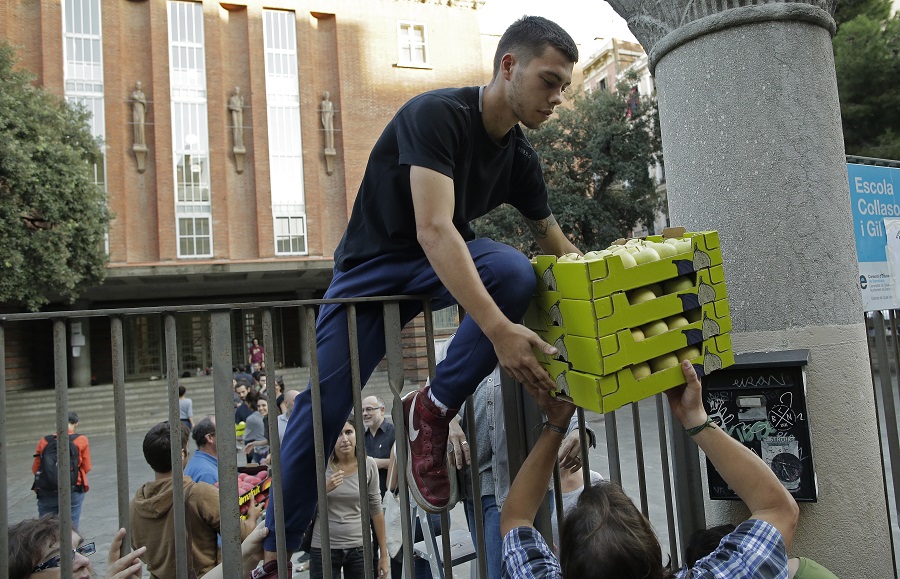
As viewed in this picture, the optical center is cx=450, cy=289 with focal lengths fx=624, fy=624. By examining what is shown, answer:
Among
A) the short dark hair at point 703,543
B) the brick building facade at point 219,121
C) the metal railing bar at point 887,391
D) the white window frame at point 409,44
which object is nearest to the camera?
the short dark hair at point 703,543

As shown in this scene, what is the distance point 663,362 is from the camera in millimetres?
1804

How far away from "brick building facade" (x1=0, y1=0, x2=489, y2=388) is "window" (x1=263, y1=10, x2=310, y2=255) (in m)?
0.05

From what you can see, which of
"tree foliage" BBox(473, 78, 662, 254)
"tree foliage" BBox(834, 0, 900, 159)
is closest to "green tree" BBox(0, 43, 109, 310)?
"tree foliage" BBox(473, 78, 662, 254)

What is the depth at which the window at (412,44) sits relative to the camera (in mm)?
26453

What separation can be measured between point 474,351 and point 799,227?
139cm

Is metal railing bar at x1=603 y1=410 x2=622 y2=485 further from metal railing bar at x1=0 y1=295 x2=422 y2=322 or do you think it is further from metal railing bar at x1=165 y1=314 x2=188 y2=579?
metal railing bar at x1=165 y1=314 x2=188 y2=579

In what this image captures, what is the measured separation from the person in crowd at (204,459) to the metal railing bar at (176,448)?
2.15 metres

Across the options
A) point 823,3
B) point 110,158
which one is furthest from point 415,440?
point 110,158

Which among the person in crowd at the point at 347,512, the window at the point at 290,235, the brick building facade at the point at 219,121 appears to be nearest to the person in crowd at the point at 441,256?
the person in crowd at the point at 347,512

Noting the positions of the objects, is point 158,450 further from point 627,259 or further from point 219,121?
point 219,121

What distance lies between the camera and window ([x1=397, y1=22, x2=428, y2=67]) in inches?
1041

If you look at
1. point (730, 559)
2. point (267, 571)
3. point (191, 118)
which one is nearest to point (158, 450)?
point (267, 571)

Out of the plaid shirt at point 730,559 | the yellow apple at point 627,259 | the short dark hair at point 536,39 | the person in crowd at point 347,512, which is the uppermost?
the short dark hair at point 536,39

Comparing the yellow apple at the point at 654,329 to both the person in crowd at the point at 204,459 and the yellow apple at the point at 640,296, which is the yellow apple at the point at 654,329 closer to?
the yellow apple at the point at 640,296
